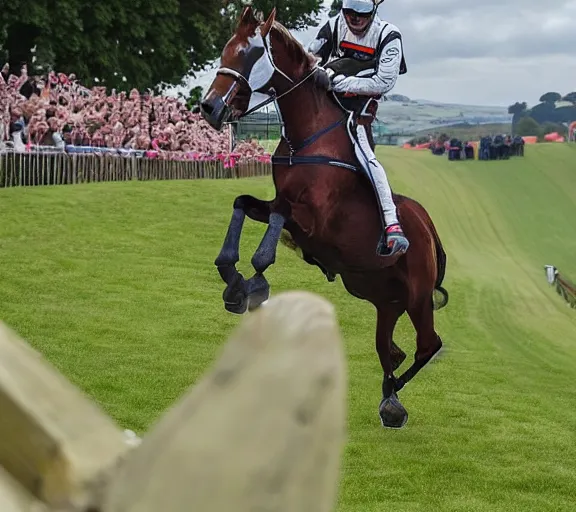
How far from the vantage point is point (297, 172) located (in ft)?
15.9

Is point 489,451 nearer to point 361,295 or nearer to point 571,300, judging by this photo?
point 361,295

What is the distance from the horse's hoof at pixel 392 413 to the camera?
5977 millimetres

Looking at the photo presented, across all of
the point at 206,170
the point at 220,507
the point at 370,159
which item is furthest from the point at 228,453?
the point at 206,170

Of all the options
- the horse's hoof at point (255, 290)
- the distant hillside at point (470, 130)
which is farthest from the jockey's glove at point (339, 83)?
the distant hillside at point (470, 130)

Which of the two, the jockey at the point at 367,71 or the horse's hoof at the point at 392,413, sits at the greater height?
the jockey at the point at 367,71

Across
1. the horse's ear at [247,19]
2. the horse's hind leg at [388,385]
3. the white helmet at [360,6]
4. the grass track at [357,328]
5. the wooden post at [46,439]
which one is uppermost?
the white helmet at [360,6]

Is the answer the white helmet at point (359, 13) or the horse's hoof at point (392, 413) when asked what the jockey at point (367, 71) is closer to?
the white helmet at point (359, 13)

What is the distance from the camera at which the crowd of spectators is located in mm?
17453

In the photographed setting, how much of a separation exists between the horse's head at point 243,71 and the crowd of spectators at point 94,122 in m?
12.4

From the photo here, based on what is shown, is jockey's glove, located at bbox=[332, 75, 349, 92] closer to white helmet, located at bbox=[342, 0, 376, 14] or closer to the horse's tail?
white helmet, located at bbox=[342, 0, 376, 14]

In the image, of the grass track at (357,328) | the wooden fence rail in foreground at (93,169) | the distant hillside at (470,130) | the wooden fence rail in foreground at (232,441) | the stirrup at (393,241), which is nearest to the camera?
the wooden fence rail in foreground at (232,441)

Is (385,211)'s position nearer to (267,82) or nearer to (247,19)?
(267,82)

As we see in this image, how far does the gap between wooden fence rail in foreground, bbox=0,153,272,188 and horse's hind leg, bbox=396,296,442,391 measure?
1127cm

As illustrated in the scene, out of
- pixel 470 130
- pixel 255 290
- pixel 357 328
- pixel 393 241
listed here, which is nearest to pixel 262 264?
pixel 255 290
